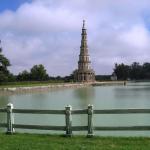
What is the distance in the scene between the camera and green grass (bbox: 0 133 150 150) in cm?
1287

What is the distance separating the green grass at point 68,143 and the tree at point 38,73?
13897 cm

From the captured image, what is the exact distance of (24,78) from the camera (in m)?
156

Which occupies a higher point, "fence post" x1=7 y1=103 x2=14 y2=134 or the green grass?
"fence post" x1=7 y1=103 x2=14 y2=134

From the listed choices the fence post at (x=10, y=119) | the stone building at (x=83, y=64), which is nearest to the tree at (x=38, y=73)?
the stone building at (x=83, y=64)

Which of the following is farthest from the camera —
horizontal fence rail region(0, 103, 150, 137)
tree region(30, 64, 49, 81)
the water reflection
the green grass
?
tree region(30, 64, 49, 81)

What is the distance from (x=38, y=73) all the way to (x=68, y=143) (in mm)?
143151

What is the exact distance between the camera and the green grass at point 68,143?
1287 cm

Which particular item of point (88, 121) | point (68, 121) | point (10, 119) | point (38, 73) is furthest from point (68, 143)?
point (38, 73)

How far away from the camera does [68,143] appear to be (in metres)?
13.8

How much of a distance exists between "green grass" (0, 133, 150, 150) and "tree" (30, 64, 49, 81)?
456ft

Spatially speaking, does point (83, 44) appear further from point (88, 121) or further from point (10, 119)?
point (88, 121)

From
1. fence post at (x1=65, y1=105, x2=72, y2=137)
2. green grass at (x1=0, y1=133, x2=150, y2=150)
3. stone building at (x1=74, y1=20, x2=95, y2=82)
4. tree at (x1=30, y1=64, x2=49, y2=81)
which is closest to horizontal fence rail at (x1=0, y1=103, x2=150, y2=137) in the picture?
fence post at (x1=65, y1=105, x2=72, y2=137)

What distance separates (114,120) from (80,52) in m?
161

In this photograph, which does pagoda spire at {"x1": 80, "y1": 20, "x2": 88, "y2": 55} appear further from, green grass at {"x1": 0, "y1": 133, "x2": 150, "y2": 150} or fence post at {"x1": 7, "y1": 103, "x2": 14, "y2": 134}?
green grass at {"x1": 0, "y1": 133, "x2": 150, "y2": 150}
